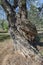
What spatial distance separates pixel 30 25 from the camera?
7730mm

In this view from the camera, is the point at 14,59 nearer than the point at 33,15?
Yes

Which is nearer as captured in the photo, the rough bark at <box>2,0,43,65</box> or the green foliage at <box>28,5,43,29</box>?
the rough bark at <box>2,0,43,65</box>

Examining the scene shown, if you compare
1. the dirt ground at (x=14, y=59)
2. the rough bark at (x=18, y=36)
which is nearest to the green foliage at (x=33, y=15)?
the rough bark at (x=18, y=36)

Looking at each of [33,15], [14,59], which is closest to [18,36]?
[14,59]

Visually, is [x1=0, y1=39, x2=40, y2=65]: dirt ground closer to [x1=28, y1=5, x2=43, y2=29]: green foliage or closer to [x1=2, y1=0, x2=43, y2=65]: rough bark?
[x1=2, y1=0, x2=43, y2=65]: rough bark

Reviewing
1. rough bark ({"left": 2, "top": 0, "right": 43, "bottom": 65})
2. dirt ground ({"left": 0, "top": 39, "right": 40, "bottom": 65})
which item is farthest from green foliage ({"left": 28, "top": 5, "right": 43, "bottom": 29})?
dirt ground ({"left": 0, "top": 39, "right": 40, "bottom": 65})

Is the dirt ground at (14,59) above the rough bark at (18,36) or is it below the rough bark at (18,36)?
below

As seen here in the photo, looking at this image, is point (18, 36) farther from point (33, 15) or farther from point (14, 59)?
point (33, 15)

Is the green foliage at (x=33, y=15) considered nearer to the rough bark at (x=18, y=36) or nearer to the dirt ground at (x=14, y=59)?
the rough bark at (x=18, y=36)

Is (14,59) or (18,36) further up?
(18,36)

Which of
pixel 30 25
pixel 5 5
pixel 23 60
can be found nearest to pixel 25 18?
pixel 30 25

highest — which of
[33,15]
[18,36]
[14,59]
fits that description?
[18,36]

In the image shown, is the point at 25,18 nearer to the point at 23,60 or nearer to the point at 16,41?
the point at 16,41

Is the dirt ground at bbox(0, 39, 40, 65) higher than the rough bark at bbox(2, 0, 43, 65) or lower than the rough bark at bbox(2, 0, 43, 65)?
lower
